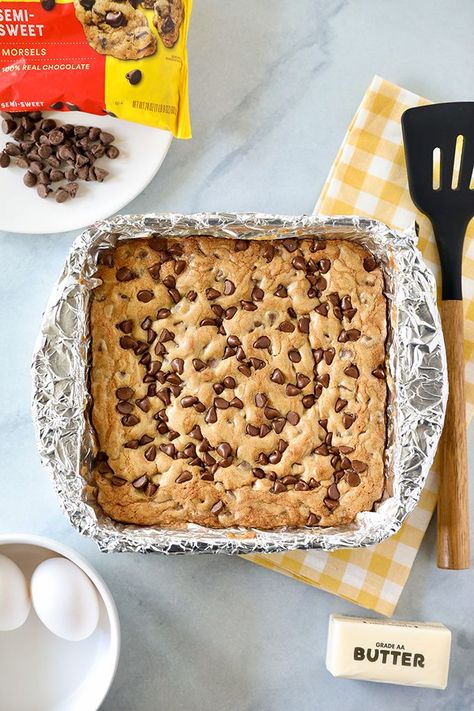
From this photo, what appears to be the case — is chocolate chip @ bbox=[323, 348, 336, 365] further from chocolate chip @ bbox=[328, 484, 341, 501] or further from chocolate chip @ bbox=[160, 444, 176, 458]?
chocolate chip @ bbox=[160, 444, 176, 458]

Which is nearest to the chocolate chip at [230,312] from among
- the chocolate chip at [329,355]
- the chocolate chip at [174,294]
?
the chocolate chip at [174,294]

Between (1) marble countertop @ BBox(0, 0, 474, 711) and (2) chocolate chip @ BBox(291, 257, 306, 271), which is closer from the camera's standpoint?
(2) chocolate chip @ BBox(291, 257, 306, 271)

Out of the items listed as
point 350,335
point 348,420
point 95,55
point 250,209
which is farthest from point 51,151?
point 348,420

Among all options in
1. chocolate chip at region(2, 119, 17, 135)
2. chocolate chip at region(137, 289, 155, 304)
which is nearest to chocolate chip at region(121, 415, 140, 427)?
chocolate chip at region(137, 289, 155, 304)

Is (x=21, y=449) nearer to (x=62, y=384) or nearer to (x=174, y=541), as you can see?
(x=62, y=384)

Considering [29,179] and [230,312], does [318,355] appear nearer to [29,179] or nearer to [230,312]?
[230,312]
